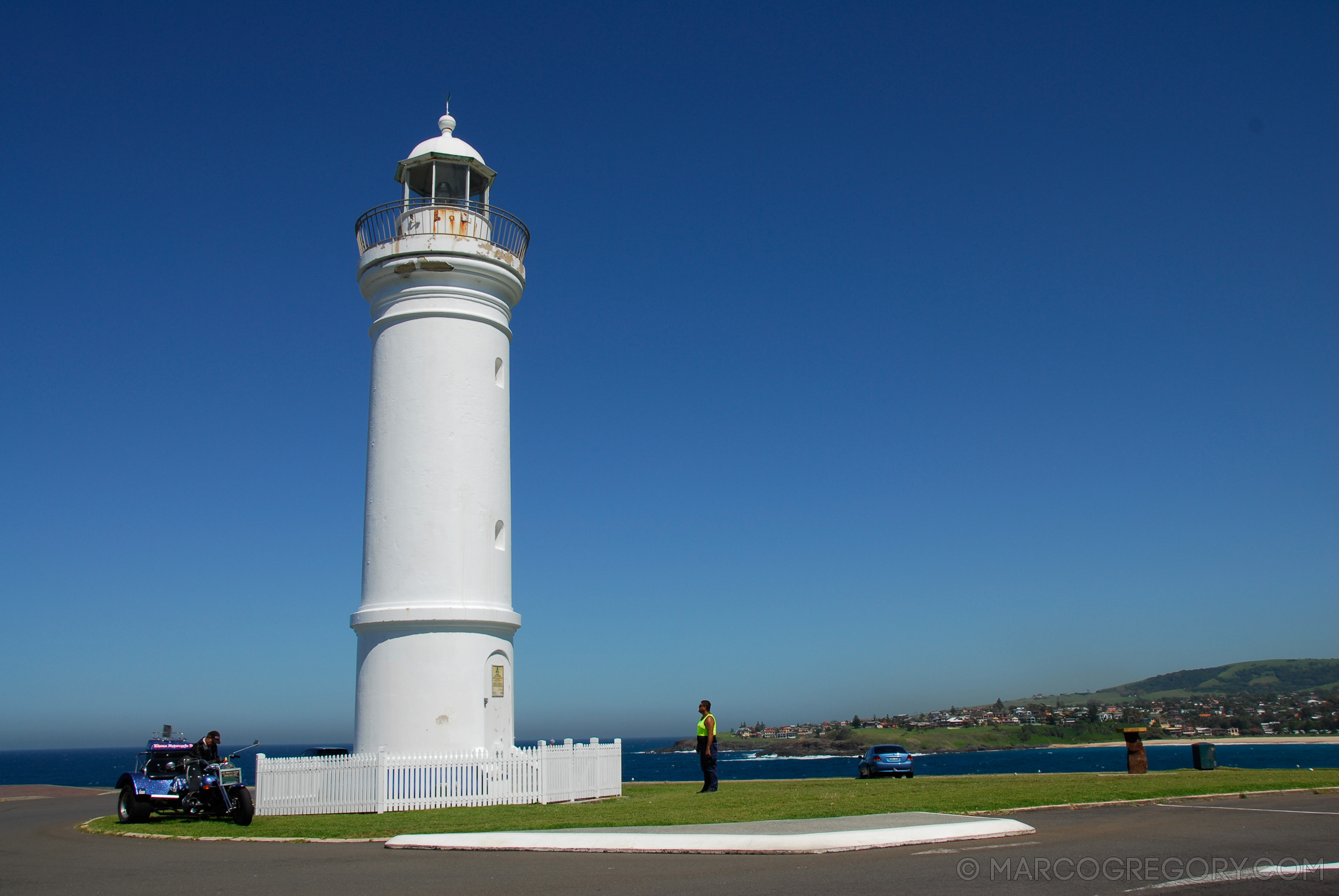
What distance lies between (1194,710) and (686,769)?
331 ft

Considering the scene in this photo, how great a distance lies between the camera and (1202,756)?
22.4 metres

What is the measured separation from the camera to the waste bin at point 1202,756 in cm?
2211

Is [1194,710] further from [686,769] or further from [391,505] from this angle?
[391,505]

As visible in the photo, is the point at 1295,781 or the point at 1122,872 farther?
the point at 1295,781

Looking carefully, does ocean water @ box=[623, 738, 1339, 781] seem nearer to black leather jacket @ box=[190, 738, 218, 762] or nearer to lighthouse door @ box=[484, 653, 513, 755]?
lighthouse door @ box=[484, 653, 513, 755]

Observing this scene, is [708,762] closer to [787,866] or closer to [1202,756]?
[787,866]

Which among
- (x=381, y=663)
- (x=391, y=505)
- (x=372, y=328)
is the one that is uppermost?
(x=372, y=328)

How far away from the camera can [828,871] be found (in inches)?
354

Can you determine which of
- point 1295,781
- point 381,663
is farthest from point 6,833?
point 1295,781

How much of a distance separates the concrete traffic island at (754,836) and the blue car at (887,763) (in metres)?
18.8

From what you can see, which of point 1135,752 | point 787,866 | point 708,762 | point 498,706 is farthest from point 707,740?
point 1135,752

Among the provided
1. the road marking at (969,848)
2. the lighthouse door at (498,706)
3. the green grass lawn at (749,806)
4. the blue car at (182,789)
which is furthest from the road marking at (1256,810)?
the blue car at (182,789)

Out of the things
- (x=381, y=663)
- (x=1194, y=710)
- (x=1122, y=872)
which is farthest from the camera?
(x=1194, y=710)

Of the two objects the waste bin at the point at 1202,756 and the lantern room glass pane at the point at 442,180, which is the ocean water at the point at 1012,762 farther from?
the lantern room glass pane at the point at 442,180
